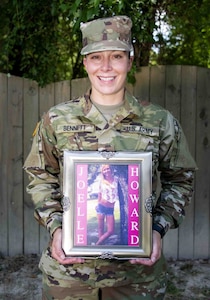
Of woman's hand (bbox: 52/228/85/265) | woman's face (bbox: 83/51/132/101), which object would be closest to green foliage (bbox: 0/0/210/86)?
woman's face (bbox: 83/51/132/101)

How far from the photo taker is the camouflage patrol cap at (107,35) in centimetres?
166

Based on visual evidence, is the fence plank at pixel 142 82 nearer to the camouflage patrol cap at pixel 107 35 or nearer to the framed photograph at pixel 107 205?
the camouflage patrol cap at pixel 107 35

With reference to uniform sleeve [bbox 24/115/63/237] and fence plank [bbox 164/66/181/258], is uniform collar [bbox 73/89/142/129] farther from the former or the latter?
fence plank [bbox 164/66/181/258]

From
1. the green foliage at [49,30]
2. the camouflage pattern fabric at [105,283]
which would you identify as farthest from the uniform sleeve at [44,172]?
the green foliage at [49,30]

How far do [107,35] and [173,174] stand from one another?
0.59 metres

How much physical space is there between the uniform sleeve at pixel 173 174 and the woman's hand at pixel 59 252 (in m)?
0.35

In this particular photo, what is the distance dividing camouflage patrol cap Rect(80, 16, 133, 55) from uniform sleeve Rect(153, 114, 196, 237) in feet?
1.13

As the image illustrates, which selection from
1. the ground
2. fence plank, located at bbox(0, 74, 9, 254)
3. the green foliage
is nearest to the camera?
the ground

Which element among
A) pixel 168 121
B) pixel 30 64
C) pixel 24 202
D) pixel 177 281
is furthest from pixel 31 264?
pixel 168 121

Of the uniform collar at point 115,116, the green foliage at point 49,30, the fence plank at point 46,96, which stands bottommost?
the uniform collar at point 115,116

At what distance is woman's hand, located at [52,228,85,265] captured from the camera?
157cm

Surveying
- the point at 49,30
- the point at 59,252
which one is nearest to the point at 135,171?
the point at 59,252

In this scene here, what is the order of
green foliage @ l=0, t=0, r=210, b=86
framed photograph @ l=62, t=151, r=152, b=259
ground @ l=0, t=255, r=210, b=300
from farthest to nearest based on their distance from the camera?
green foliage @ l=0, t=0, r=210, b=86 → ground @ l=0, t=255, r=210, b=300 → framed photograph @ l=62, t=151, r=152, b=259

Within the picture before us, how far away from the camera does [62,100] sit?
366 cm
